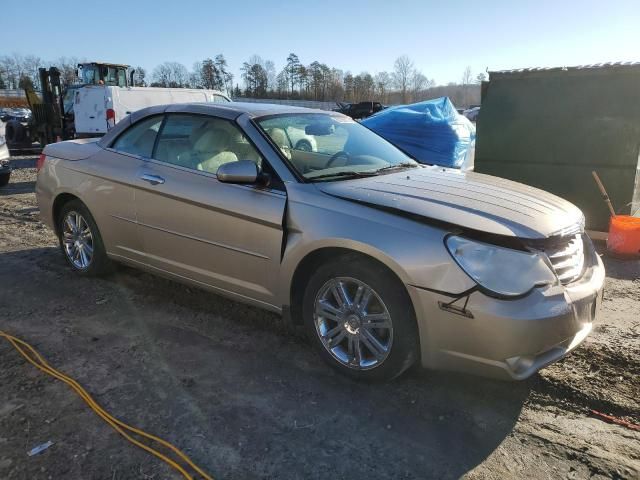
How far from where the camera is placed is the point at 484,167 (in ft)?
25.0

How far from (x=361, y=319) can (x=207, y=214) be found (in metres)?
1.40

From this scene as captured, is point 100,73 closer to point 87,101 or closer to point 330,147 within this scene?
point 87,101

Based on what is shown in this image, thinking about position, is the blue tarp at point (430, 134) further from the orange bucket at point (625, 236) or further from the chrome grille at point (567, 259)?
the chrome grille at point (567, 259)

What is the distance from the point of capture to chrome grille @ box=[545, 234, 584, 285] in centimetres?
285

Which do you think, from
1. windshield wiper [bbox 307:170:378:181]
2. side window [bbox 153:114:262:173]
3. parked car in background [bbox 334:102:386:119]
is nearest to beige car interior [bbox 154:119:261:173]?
side window [bbox 153:114:262:173]

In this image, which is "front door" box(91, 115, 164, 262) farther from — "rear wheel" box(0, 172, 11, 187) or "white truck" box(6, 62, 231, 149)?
"white truck" box(6, 62, 231, 149)

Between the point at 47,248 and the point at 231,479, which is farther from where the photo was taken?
the point at 47,248

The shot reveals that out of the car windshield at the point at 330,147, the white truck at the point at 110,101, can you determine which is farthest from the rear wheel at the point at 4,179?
the car windshield at the point at 330,147

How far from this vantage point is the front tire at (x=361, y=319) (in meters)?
2.94

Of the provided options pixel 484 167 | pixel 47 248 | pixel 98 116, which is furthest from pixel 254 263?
pixel 98 116

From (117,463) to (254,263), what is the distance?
58.9 inches

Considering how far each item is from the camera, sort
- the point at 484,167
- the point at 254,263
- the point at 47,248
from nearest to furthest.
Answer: the point at 254,263, the point at 47,248, the point at 484,167

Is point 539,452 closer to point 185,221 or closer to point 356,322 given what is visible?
point 356,322

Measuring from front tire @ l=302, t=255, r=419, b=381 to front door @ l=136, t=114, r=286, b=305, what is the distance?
1.30 feet
